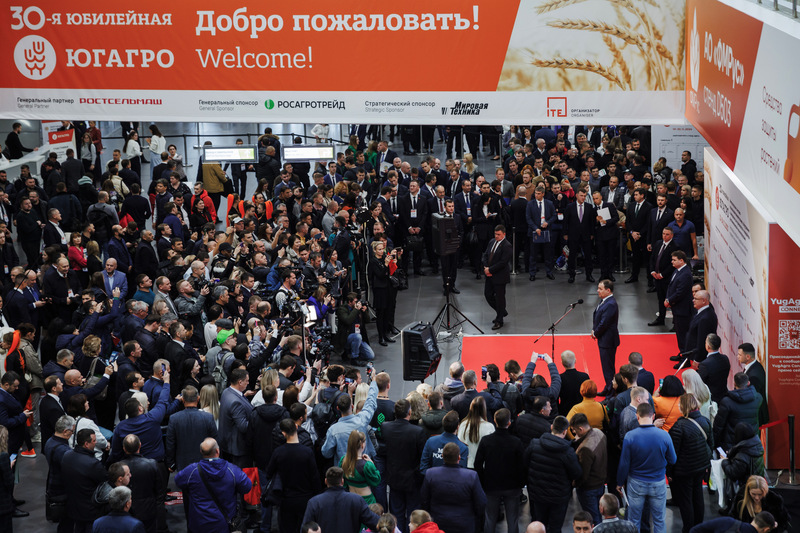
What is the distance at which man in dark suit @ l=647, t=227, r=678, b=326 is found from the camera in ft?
46.9

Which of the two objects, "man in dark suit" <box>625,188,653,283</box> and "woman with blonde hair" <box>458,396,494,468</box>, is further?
"man in dark suit" <box>625,188,653,283</box>

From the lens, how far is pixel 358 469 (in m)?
8.18

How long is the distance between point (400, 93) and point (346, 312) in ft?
9.60

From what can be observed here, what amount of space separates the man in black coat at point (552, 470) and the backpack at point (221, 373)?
3292 millimetres

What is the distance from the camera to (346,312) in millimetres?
13414

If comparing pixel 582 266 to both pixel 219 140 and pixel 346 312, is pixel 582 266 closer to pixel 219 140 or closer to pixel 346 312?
pixel 346 312

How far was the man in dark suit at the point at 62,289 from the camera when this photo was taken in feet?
43.1

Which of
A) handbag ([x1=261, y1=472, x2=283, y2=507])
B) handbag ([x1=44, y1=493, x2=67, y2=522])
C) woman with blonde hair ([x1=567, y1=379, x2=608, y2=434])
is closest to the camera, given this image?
handbag ([x1=261, y1=472, x2=283, y2=507])

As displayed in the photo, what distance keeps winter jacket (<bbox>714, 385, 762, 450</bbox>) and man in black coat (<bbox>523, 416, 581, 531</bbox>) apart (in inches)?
79.3

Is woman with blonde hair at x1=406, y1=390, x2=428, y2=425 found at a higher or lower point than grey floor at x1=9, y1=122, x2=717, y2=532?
higher

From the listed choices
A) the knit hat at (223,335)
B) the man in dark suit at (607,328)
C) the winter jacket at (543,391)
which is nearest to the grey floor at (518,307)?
the man in dark suit at (607,328)

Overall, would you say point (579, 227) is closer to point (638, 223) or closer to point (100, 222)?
point (638, 223)

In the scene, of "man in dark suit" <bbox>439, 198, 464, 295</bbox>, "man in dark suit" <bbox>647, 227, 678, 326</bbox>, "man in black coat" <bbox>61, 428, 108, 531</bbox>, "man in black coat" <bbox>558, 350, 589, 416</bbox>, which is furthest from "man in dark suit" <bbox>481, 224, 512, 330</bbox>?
"man in black coat" <bbox>61, 428, 108, 531</bbox>

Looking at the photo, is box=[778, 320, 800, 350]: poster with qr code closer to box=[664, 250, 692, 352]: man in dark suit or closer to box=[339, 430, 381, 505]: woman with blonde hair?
box=[664, 250, 692, 352]: man in dark suit
